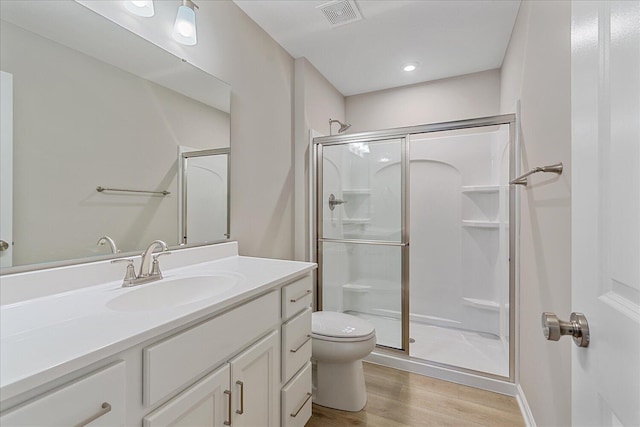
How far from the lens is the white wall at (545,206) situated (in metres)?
1.03

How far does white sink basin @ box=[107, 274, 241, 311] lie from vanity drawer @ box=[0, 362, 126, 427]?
1.21 ft

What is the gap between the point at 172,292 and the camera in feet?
3.86

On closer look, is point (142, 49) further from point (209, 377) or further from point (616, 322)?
point (616, 322)

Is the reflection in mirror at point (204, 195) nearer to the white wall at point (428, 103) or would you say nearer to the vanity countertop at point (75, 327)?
the vanity countertop at point (75, 327)

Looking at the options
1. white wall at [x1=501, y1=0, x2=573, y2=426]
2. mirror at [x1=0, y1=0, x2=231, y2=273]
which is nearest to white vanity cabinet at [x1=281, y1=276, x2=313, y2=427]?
mirror at [x1=0, y1=0, x2=231, y2=273]


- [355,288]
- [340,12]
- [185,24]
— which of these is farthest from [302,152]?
[355,288]

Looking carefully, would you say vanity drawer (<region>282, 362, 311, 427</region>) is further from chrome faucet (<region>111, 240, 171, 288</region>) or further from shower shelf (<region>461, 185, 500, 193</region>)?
shower shelf (<region>461, 185, 500, 193</region>)

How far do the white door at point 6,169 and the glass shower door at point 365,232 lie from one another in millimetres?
1870

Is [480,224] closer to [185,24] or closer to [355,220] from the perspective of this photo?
[355,220]

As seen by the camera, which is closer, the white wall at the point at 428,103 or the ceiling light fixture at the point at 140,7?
the ceiling light fixture at the point at 140,7

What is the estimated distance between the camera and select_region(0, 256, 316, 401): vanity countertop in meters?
0.53

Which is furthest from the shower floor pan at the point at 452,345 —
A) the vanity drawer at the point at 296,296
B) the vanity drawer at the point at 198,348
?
the vanity drawer at the point at 198,348

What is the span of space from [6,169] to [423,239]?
2.91 m

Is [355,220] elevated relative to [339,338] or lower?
elevated
